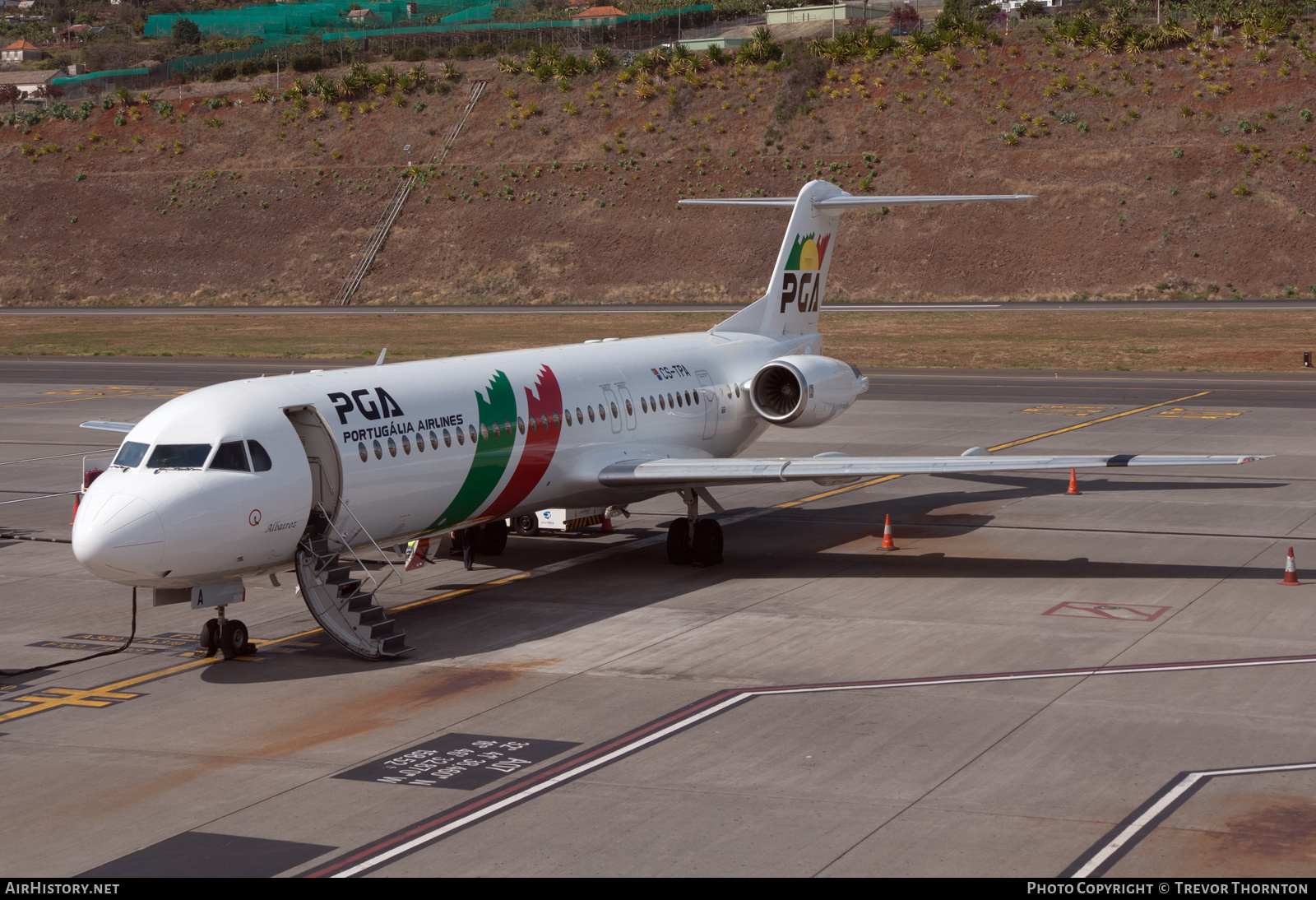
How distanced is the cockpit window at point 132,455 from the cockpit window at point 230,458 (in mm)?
1006

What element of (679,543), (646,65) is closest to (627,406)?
(679,543)

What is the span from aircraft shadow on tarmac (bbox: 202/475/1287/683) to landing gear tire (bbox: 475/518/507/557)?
0.27 m

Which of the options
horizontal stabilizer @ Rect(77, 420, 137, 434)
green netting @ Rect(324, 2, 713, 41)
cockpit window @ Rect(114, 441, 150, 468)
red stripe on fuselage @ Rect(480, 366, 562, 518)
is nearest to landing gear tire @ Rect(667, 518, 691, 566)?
red stripe on fuselage @ Rect(480, 366, 562, 518)

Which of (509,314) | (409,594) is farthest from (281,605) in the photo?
(509,314)

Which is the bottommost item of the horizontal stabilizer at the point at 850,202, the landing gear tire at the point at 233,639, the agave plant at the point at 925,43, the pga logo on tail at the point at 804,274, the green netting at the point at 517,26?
the landing gear tire at the point at 233,639

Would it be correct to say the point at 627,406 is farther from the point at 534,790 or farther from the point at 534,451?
the point at 534,790

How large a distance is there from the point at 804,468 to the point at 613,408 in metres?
3.59

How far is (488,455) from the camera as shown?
2122 cm

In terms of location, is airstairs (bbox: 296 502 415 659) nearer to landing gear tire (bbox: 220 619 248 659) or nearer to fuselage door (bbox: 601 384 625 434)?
landing gear tire (bbox: 220 619 248 659)

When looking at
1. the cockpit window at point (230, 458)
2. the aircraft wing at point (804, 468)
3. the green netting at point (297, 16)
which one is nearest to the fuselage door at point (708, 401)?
the aircraft wing at point (804, 468)

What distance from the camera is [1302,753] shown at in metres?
13.8

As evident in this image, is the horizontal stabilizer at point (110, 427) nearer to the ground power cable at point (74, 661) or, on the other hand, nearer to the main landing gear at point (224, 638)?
the ground power cable at point (74, 661)

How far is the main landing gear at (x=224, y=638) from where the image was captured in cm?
1838

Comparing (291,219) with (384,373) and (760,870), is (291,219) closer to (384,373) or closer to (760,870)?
(384,373)
